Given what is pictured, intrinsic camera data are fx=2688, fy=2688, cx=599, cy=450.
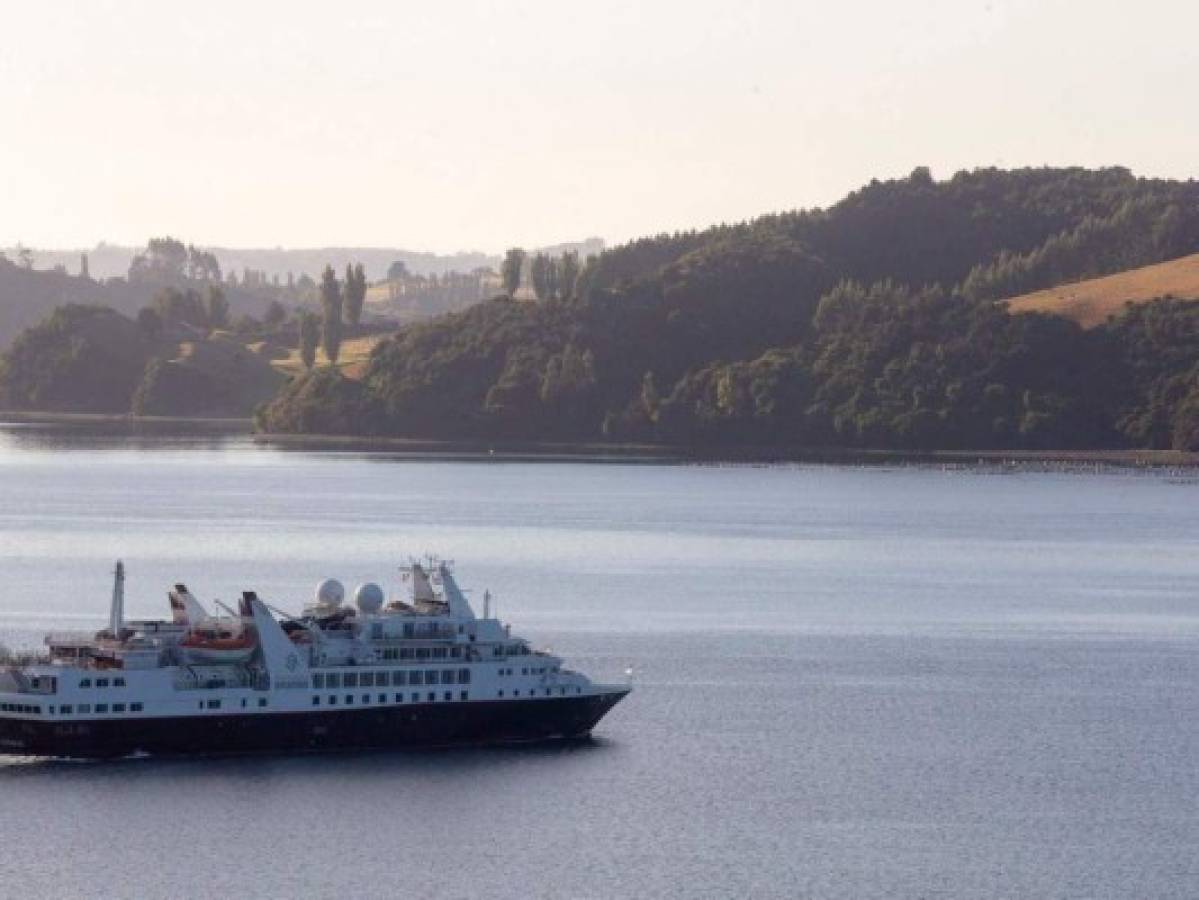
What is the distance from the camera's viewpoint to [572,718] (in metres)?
98.0

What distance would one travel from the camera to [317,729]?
9400cm

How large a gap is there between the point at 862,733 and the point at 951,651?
27.2 metres

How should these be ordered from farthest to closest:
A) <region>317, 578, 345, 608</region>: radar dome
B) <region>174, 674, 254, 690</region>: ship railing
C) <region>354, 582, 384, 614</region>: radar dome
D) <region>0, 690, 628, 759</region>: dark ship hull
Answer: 1. <region>317, 578, 345, 608</region>: radar dome
2. <region>354, 582, 384, 614</region>: radar dome
3. <region>174, 674, 254, 690</region>: ship railing
4. <region>0, 690, 628, 759</region>: dark ship hull

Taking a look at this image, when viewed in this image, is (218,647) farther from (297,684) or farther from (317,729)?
(317,729)

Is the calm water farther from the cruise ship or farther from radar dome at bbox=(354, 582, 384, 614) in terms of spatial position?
radar dome at bbox=(354, 582, 384, 614)

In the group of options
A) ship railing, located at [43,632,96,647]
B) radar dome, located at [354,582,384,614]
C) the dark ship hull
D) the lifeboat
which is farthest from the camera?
radar dome, located at [354,582,384,614]

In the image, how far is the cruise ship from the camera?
90.6 m

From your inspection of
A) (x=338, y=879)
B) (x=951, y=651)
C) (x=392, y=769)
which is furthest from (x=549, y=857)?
(x=951, y=651)

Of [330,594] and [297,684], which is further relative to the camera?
[330,594]

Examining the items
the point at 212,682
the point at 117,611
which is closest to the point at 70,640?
the point at 117,611

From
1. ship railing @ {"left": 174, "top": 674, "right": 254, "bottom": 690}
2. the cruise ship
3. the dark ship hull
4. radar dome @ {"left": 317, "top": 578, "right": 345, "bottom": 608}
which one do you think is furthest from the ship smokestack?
radar dome @ {"left": 317, "top": 578, "right": 345, "bottom": 608}

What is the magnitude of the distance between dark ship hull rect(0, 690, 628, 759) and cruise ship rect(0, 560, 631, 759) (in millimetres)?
48

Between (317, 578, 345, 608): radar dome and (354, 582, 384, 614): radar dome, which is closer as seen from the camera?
(354, 582, 384, 614): radar dome

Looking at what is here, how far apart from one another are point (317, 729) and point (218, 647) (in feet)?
14.7
